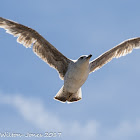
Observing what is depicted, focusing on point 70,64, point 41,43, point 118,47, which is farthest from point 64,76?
point 118,47

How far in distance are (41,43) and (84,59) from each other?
1545mm

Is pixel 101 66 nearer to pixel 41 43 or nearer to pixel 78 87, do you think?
pixel 78 87

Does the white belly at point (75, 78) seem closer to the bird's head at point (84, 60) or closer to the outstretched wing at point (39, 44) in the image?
the bird's head at point (84, 60)

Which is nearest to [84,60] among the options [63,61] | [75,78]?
[75,78]

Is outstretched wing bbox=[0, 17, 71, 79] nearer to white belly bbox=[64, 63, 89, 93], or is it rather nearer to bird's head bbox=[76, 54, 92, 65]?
white belly bbox=[64, 63, 89, 93]

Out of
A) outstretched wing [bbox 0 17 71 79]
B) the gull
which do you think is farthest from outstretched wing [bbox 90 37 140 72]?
outstretched wing [bbox 0 17 71 79]

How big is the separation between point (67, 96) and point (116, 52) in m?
2.40

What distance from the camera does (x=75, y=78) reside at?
486 inches

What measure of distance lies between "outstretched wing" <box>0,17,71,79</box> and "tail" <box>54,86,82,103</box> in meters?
0.57

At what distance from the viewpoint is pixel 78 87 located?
12656 mm

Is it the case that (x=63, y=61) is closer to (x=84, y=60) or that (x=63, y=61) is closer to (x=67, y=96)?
(x=84, y=60)

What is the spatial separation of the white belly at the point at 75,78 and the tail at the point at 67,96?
1.50 feet

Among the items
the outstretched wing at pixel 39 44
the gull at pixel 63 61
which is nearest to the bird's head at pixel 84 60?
the gull at pixel 63 61

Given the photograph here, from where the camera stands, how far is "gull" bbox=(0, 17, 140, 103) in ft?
40.6
